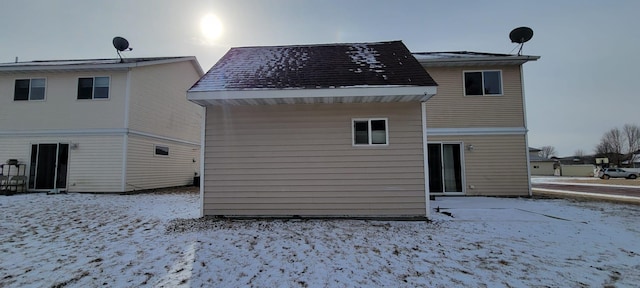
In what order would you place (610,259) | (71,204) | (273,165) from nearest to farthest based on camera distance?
(610,259)
(273,165)
(71,204)

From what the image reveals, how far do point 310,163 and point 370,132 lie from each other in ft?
5.07

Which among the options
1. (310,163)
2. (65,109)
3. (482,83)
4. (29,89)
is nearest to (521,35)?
(482,83)

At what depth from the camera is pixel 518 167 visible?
32.0 ft

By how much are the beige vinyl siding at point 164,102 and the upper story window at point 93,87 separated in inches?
41.6

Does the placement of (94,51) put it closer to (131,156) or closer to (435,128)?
(131,156)

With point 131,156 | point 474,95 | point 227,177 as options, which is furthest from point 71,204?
point 474,95

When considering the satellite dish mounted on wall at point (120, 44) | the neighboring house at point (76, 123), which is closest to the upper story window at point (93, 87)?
the neighboring house at point (76, 123)

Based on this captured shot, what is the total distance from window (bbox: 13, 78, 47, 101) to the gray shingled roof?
8681 mm

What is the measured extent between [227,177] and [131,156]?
701cm

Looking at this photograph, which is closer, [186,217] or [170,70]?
[186,217]

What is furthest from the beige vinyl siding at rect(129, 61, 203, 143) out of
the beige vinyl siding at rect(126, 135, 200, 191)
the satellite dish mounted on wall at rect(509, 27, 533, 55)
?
the satellite dish mounted on wall at rect(509, 27, 533, 55)

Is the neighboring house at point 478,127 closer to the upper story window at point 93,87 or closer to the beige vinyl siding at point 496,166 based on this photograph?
the beige vinyl siding at point 496,166

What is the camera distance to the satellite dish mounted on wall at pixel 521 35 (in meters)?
9.90

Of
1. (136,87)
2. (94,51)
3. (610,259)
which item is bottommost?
(610,259)
